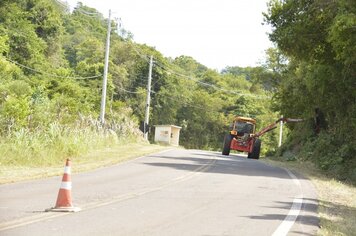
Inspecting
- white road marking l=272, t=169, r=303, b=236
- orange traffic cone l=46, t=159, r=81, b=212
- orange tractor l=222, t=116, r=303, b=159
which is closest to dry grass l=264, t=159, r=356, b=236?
white road marking l=272, t=169, r=303, b=236

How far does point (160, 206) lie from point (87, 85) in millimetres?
50830

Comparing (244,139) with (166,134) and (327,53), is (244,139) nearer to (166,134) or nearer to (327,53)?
(327,53)

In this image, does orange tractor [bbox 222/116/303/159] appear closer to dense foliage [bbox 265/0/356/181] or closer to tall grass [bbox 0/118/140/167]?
dense foliage [bbox 265/0/356/181]

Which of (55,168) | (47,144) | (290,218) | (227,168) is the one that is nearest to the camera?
(290,218)

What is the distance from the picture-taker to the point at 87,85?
6041 centimetres

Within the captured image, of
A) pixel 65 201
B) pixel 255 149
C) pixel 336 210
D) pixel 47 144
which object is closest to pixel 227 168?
pixel 47 144

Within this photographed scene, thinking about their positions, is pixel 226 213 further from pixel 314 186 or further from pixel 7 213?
pixel 314 186

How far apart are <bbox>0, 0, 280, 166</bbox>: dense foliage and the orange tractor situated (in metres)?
7.09

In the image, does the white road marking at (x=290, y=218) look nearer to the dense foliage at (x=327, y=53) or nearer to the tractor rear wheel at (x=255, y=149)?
the dense foliage at (x=327, y=53)

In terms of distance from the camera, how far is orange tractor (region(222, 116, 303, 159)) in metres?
37.6

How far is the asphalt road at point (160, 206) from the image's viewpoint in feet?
27.6

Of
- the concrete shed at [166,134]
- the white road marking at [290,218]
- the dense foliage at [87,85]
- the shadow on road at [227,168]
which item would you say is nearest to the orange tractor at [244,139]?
the dense foliage at [87,85]

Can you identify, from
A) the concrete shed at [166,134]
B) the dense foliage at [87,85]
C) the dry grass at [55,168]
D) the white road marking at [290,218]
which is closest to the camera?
the white road marking at [290,218]

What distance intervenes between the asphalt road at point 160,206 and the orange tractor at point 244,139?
787 inches
